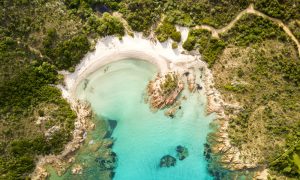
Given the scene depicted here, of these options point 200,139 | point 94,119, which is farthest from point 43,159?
point 200,139

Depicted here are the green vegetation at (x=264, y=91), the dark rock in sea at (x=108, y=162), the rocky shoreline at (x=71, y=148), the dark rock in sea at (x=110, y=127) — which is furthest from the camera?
the dark rock in sea at (x=110, y=127)

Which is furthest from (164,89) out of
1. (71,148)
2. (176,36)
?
(71,148)

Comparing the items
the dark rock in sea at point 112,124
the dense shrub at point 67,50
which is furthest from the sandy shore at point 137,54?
the dark rock in sea at point 112,124

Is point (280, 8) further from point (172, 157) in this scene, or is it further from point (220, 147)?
point (172, 157)

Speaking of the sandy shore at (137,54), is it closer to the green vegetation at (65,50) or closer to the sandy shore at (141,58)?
the sandy shore at (141,58)

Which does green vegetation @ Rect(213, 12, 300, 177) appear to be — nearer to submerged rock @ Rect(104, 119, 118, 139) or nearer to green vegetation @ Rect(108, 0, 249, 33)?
green vegetation @ Rect(108, 0, 249, 33)

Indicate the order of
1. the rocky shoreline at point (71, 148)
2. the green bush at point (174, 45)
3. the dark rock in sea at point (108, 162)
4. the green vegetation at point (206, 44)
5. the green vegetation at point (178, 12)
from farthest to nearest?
the dark rock in sea at point (108, 162)
the green bush at point (174, 45)
the green vegetation at point (206, 44)
the green vegetation at point (178, 12)
the rocky shoreline at point (71, 148)

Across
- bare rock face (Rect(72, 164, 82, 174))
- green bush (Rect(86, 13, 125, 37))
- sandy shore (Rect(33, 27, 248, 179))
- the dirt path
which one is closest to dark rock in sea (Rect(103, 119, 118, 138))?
sandy shore (Rect(33, 27, 248, 179))

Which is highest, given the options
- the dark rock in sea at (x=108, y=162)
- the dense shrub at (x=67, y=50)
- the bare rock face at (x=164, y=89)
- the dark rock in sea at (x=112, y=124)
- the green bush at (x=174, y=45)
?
the green bush at (x=174, y=45)
